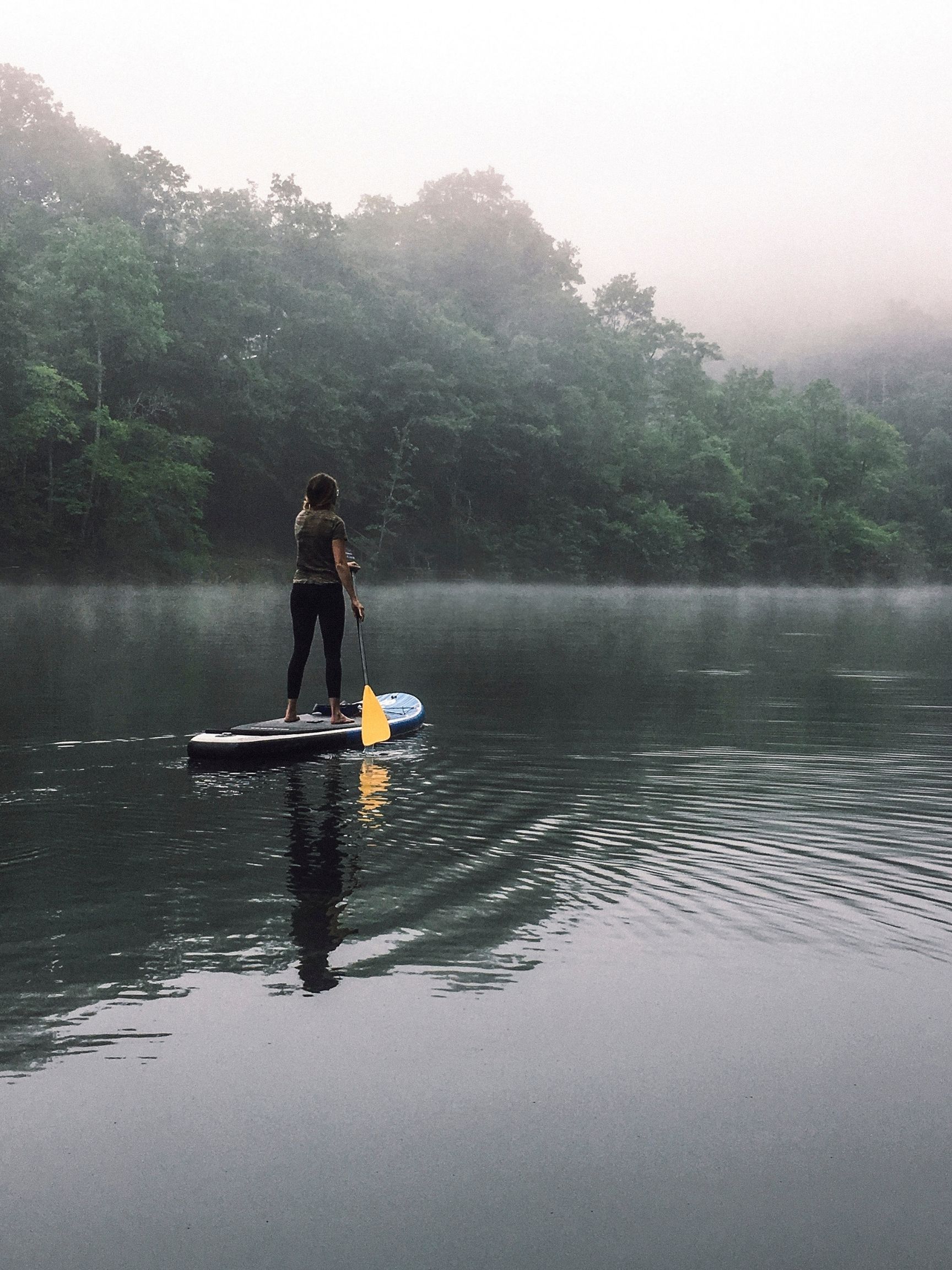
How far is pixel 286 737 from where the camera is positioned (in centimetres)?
1079

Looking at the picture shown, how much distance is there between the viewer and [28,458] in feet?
176

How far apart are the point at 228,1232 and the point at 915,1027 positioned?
8.05 feet

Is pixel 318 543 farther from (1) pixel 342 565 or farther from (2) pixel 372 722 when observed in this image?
(2) pixel 372 722

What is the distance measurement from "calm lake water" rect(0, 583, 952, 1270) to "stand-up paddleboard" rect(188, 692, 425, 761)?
189 mm

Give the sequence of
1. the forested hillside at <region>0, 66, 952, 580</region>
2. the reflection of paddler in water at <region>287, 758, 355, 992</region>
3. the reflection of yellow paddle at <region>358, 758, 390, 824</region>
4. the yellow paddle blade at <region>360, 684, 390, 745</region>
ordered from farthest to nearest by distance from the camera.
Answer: the forested hillside at <region>0, 66, 952, 580</region>
the yellow paddle blade at <region>360, 684, 390, 745</region>
the reflection of yellow paddle at <region>358, 758, 390, 824</region>
the reflection of paddler in water at <region>287, 758, 355, 992</region>

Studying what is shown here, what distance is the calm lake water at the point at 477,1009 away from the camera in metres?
3.20

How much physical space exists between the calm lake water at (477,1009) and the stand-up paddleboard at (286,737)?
189 mm

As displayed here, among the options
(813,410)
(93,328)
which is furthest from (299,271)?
(813,410)

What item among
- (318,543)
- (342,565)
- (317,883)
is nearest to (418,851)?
(317,883)

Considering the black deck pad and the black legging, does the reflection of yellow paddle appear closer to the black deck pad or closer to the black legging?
the black deck pad

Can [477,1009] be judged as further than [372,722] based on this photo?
No

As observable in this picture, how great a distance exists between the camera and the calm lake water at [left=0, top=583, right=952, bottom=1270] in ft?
10.5

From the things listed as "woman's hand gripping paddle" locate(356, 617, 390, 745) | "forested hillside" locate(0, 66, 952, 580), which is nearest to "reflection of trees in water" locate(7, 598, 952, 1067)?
"woman's hand gripping paddle" locate(356, 617, 390, 745)

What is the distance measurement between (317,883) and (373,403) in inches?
2587
